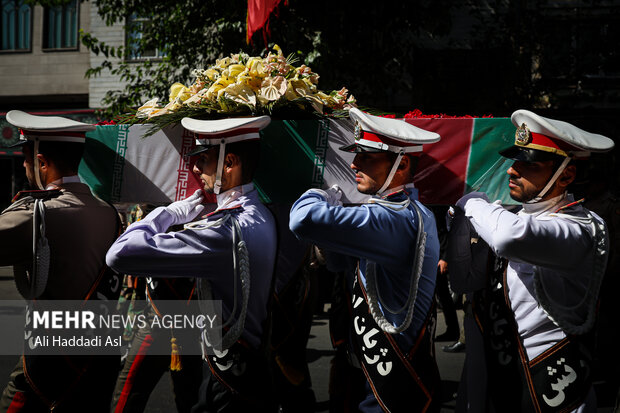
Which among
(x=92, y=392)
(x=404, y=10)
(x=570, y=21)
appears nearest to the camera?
(x=92, y=392)

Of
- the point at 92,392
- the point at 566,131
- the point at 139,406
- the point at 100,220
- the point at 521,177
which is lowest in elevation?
the point at 139,406

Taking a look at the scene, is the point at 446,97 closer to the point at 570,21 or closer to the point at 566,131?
the point at 570,21

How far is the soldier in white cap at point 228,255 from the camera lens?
272cm

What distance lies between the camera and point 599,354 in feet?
19.1

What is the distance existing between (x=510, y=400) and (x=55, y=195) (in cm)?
240

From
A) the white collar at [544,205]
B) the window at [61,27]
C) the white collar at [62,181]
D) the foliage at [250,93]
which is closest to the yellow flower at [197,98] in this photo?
the foliage at [250,93]

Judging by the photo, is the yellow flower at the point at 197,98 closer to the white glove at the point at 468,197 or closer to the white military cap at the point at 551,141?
the white glove at the point at 468,197

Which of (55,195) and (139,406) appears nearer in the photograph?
(55,195)

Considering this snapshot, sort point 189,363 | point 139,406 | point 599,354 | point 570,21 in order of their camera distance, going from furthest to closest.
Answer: point 570,21 → point 599,354 → point 189,363 → point 139,406

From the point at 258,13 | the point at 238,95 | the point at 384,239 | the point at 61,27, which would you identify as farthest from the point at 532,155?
the point at 61,27

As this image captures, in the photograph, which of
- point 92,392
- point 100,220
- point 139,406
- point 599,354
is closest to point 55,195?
point 100,220

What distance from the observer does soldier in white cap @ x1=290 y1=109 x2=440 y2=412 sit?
2717mm

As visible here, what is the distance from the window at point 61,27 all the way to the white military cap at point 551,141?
15.4m

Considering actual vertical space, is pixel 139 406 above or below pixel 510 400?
below
